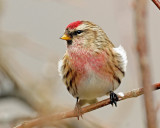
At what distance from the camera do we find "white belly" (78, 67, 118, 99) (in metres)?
2.58

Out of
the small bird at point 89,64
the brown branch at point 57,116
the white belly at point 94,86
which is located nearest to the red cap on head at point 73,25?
the small bird at point 89,64

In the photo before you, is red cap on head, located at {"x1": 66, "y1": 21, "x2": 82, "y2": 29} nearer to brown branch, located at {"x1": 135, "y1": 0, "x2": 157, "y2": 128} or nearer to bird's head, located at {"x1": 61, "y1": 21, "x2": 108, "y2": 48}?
bird's head, located at {"x1": 61, "y1": 21, "x2": 108, "y2": 48}

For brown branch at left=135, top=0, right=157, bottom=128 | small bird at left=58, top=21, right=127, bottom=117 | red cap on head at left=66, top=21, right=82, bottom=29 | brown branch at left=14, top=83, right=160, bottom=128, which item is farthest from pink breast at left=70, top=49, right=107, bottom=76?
brown branch at left=135, top=0, right=157, bottom=128

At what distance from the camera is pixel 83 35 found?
2686 mm

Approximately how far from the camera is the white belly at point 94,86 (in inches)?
101

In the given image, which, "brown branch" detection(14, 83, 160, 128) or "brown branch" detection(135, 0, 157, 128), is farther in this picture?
"brown branch" detection(14, 83, 160, 128)

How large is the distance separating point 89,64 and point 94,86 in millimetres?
168

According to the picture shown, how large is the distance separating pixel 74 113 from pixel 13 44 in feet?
3.87

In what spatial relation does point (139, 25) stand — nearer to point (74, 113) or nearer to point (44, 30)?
point (74, 113)

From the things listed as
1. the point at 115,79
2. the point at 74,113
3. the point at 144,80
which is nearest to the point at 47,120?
the point at 74,113

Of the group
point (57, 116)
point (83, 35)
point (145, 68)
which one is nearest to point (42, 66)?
point (83, 35)

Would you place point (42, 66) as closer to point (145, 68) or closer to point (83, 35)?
point (83, 35)

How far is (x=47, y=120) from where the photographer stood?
1.45 meters

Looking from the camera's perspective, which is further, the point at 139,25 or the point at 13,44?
the point at 13,44
